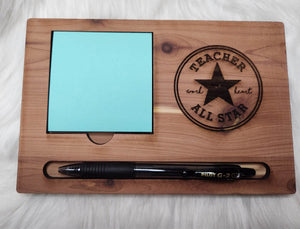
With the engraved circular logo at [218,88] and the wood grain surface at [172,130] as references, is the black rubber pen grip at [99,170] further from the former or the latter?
the engraved circular logo at [218,88]

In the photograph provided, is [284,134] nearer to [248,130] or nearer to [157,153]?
[248,130]

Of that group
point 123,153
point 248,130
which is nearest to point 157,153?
point 123,153

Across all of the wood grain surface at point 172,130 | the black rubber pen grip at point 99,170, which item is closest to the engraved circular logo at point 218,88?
A: the wood grain surface at point 172,130

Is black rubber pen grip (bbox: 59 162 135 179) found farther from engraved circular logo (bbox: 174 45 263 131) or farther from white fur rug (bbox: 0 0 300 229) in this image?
engraved circular logo (bbox: 174 45 263 131)

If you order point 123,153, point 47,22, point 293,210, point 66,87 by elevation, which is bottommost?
point 293,210

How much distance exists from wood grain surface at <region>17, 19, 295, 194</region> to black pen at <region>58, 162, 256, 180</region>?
0.5 inches

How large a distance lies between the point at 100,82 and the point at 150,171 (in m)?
0.19

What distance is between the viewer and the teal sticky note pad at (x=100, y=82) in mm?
430

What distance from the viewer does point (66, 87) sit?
1.43 ft

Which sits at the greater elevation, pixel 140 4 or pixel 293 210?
pixel 140 4

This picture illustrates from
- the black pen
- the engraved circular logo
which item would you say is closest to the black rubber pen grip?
the black pen

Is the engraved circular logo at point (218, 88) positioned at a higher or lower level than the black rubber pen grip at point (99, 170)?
higher

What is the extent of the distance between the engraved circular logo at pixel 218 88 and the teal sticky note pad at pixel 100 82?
0.07 m

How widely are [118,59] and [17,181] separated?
30 centimetres
